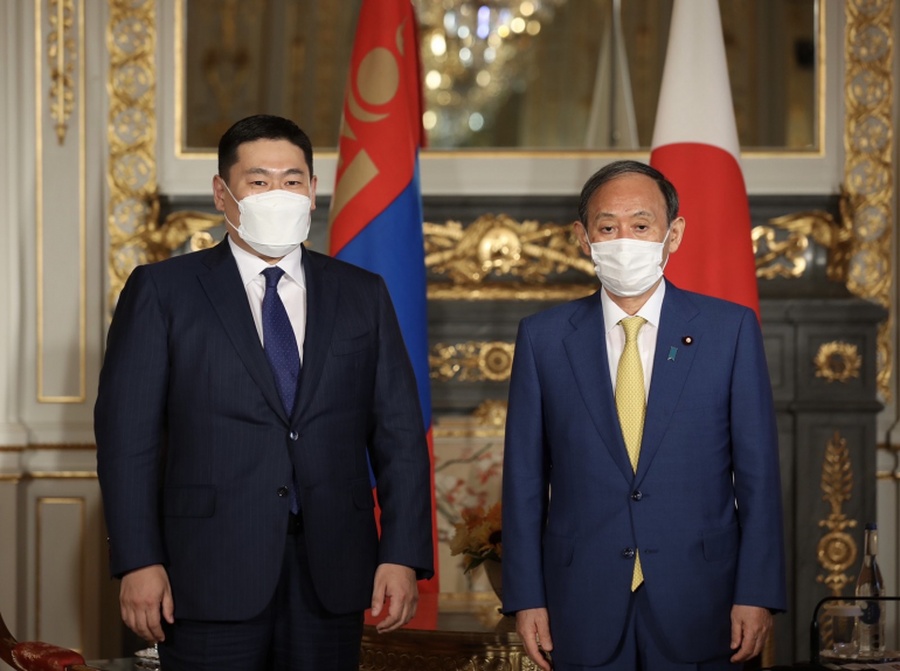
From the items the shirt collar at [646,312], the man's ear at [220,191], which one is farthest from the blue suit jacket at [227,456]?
the shirt collar at [646,312]

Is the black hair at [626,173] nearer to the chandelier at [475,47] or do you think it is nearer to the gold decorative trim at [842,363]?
the gold decorative trim at [842,363]

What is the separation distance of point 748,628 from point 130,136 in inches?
125

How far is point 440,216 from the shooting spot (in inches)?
182

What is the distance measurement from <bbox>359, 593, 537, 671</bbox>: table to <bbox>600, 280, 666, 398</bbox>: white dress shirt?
0.92 metres

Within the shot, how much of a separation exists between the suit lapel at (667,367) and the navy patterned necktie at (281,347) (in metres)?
0.63

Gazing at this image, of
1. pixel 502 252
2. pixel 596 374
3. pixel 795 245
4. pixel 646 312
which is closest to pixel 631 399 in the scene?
pixel 596 374

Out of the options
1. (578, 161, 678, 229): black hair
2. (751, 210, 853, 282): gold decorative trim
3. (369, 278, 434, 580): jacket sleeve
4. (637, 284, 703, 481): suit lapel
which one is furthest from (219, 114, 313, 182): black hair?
(751, 210, 853, 282): gold decorative trim

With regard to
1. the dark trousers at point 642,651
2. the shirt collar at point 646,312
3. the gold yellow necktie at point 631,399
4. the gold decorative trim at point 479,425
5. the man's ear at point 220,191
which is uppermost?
the man's ear at point 220,191

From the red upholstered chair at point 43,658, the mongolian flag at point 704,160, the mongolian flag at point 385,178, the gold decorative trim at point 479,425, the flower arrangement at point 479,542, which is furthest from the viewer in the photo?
the gold decorative trim at point 479,425

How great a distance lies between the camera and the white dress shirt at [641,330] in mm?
2393

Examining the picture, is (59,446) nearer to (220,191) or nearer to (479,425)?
(479,425)

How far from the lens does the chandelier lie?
188 inches

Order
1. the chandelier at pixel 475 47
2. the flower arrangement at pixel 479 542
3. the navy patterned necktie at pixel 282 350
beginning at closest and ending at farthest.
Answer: the navy patterned necktie at pixel 282 350, the flower arrangement at pixel 479 542, the chandelier at pixel 475 47

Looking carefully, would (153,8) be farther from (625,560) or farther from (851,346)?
(625,560)
